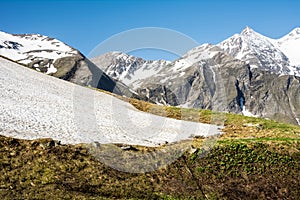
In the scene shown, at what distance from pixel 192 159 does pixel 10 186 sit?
16293mm

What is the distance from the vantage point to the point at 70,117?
45719 mm

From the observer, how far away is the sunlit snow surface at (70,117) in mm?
38344

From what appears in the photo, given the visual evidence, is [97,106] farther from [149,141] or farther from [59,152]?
[59,152]

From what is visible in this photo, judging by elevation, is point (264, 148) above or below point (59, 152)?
above

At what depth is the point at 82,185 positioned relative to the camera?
91.2 feet

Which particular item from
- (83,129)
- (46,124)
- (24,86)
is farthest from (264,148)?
(24,86)

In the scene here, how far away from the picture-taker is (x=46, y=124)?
40.1 meters

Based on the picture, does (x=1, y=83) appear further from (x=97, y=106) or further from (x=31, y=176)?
(x=31, y=176)

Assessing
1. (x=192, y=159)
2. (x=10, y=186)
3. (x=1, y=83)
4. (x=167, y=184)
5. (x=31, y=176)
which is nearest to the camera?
(x=10, y=186)

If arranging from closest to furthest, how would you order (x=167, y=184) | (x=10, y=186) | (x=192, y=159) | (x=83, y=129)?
(x=10, y=186) < (x=167, y=184) < (x=192, y=159) < (x=83, y=129)

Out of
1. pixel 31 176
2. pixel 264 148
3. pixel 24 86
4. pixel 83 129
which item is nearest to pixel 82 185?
pixel 31 176

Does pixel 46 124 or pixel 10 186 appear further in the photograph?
pixel 46 124

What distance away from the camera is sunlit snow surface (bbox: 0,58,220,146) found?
126ft

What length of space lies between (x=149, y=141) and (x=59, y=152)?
1289 cm
